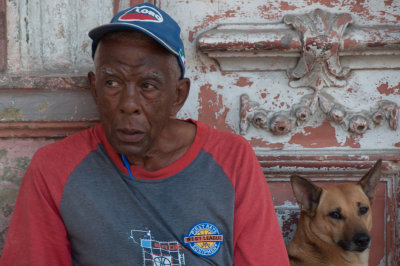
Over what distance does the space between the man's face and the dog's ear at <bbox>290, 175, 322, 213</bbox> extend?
3.32 ft

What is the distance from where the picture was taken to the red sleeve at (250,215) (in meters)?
2.03

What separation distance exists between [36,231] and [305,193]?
1.50 meters

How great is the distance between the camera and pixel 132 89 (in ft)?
6.42

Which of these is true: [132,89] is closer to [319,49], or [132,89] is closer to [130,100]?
[130,100]

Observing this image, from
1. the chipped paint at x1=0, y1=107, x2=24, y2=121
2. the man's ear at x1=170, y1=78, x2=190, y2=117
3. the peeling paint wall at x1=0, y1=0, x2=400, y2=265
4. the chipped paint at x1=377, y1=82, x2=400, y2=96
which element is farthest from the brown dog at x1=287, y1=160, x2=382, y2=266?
the chipped paint at x1=0, y1=107, x2=24, y2=121

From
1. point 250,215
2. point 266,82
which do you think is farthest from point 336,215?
point 250,215

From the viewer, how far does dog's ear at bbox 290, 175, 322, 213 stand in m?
2.70

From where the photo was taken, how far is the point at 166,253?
2021 millimetres

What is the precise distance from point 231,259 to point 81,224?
0.66m

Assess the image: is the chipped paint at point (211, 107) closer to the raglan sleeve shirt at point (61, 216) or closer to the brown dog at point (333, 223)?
the brown dog at point (333, 223)

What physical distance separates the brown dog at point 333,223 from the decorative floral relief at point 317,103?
0.32 meters

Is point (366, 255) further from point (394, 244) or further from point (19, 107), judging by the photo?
point (19, 107)

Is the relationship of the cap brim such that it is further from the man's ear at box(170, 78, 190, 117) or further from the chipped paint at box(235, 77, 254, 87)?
the chipped paint at box(235, 77, 254, 87)

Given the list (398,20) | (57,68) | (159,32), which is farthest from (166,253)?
(398,20)
